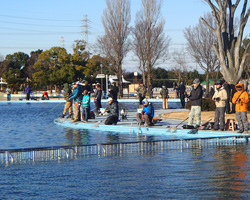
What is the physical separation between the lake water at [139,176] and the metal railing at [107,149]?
514mm

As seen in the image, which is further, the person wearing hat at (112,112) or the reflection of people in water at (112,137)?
the person wearing hat at (112,112)

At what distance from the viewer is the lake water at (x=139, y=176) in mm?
8938

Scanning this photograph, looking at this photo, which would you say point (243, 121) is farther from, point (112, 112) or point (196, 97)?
point (112, 112)

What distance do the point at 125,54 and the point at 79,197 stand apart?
1996 inches

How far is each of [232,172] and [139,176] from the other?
200 cm

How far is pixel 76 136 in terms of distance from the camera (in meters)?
18.6

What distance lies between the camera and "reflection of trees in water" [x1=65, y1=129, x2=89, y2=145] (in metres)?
16.8

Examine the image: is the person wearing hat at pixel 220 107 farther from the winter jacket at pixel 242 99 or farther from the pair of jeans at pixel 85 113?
the pair of jeans at pixel 85 113

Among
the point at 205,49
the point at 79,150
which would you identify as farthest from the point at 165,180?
the point at 205,49

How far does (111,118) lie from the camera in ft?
67.6

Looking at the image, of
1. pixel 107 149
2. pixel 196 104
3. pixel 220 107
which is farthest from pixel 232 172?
pixel 196 104

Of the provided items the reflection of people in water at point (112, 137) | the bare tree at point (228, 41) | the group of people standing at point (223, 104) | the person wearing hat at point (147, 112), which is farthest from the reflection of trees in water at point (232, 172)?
the bare tree at point (228, 41)

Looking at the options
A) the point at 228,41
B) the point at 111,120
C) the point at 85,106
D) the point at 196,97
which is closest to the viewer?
the point at 196,97

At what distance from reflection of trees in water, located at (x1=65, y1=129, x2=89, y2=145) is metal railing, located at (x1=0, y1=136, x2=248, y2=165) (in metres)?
1.39
